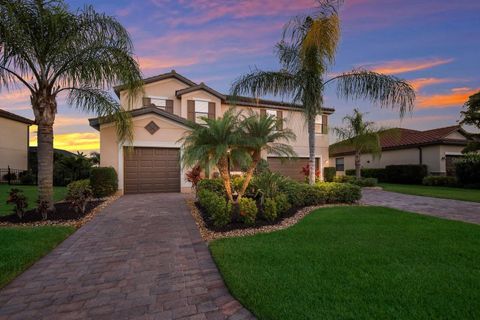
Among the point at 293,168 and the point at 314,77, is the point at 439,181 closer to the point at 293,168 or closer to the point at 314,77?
the point at 293,168

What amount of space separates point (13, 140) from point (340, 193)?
1038 inches

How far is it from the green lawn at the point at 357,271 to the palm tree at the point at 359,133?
12.7 meters

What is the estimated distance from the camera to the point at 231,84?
34.5ft

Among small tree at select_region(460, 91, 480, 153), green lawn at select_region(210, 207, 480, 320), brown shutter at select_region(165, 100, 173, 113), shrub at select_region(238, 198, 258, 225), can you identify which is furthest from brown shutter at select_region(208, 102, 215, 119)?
small tree at select_region(460, 91, 480, 153)

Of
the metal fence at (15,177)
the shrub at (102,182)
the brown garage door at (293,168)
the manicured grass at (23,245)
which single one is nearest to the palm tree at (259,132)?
the manicured grass at (23,245)

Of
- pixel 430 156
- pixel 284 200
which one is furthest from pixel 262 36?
pixel 430 156

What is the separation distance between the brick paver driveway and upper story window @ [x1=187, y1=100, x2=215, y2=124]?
1155 centimetres

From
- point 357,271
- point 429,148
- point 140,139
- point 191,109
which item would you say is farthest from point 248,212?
point 429,148

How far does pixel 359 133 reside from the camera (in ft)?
61.5

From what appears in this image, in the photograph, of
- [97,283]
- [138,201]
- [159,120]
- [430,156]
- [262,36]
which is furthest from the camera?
[430,156]

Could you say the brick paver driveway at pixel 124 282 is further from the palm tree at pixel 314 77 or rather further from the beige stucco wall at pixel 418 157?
the beige stucco wall at pixel 418 157

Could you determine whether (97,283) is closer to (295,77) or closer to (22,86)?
(22,86)

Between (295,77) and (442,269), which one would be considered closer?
(442,269)

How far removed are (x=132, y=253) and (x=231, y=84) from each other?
749cm
